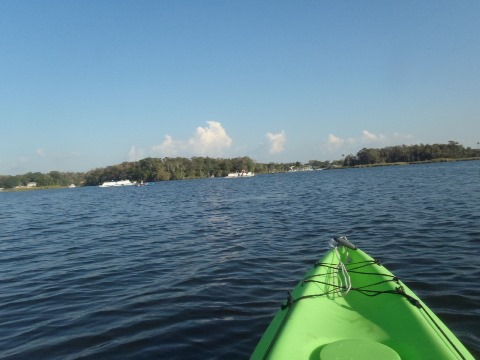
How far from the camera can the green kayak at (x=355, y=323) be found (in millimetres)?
4164

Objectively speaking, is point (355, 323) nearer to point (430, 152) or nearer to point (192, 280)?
point (192, 280)

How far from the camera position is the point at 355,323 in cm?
533

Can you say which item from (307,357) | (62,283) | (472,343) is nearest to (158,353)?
(307,357)

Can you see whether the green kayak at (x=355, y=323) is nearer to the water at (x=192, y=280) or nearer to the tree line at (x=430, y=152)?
the water at (x=192, y=280)

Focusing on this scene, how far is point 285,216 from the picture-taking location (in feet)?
72.3

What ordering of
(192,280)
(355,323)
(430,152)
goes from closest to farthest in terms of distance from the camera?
(355,323) < (192,280) < (430,152)

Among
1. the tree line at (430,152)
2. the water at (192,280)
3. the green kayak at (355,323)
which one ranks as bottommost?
the water at (192,280)

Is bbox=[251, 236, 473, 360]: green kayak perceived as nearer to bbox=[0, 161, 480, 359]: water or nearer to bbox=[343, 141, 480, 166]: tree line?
bbox=[0, 161, 480, 359]: water

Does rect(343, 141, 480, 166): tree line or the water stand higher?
rect(343, 141, 480, 166): tree line

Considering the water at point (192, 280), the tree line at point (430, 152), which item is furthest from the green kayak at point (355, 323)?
the tree line at point (430, 152)

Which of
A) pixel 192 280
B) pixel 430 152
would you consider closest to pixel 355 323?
pixel 192 280

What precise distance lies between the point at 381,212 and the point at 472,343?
15630 mm

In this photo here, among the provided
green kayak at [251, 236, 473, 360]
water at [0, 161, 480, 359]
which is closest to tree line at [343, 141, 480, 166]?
water at [0, 161, 480, 359]

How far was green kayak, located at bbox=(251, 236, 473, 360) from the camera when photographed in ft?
13.7
